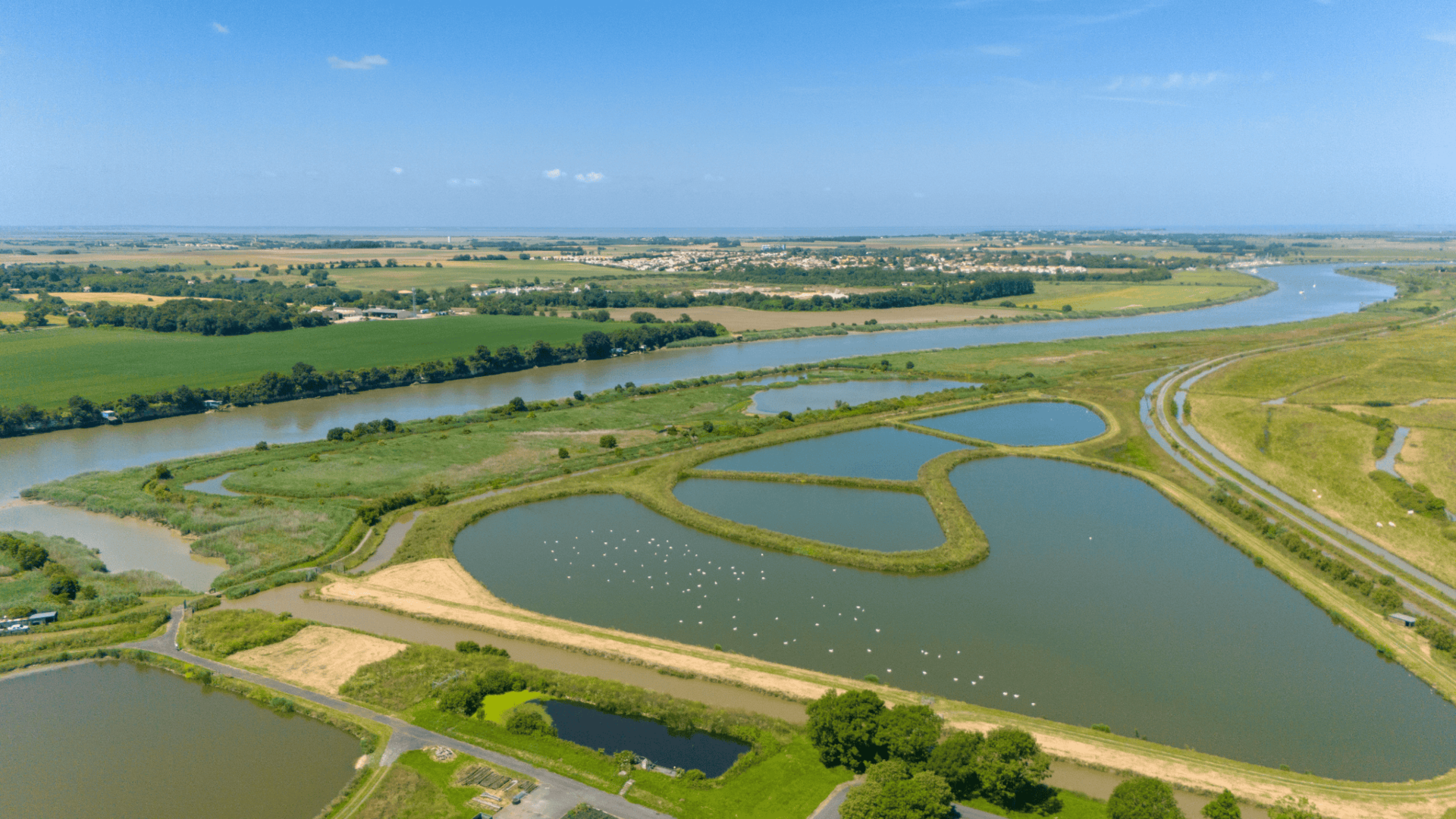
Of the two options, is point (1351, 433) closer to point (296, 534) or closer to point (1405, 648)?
point (1405, 648)

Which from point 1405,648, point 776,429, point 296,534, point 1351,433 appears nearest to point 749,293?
point 776,429

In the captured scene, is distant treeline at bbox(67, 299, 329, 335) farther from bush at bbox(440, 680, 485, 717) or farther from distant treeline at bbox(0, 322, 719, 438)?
bush at bbox(440, 680, 485, 717)

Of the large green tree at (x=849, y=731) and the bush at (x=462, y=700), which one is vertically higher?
the large green tree at (x=849, y=731)

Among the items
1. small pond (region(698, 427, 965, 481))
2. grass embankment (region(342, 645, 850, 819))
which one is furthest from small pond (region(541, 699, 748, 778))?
small pond (region(698, 427, 965, 481))

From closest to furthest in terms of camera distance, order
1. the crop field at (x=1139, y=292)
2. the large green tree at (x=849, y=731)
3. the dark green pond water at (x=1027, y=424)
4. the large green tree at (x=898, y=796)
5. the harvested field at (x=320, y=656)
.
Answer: the large green tree at (x=898, y=796), the large green tree at (x=849, y=731), the harvested field at (x=320, y=656), the dark green pond water at (x=1027, y=424), the crop field at (x=1139, y=292)

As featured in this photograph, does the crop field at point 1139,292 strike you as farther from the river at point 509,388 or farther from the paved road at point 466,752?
the paved road at point 466,752

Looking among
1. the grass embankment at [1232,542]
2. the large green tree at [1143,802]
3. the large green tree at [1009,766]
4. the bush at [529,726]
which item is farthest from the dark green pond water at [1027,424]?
the bush at [529,726]
